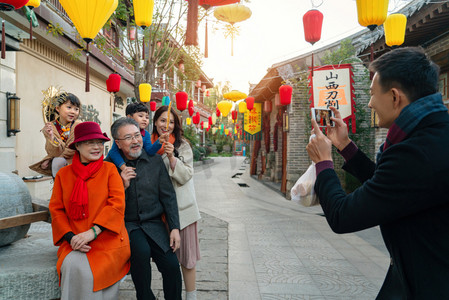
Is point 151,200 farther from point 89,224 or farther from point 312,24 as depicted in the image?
point 312,24

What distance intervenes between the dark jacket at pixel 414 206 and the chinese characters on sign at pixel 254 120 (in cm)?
1356

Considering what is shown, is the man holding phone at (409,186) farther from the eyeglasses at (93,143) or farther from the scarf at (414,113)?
the eyeglasses at (93,143)

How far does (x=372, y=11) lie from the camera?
162 inches

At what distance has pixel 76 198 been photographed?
2.31m

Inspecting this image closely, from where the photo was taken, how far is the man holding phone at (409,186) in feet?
3.77

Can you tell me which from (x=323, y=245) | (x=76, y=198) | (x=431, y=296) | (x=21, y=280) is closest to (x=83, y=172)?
(x=76, y=198)

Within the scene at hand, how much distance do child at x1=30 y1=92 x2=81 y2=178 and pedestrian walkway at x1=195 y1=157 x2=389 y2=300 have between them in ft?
7.67

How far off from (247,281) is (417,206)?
3180mm

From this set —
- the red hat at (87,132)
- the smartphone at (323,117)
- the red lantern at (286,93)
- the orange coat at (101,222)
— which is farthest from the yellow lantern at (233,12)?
the red lantern at (286,93)

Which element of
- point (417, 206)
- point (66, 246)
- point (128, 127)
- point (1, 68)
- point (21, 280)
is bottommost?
point (21, 280)

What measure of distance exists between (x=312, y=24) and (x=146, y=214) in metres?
4.40

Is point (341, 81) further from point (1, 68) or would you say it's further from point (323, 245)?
point (1, 68)

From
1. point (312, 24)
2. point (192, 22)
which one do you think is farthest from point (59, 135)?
point (312, 24)

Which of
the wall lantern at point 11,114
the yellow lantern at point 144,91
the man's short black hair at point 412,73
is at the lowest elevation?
the man's short black hair at point 412,73
